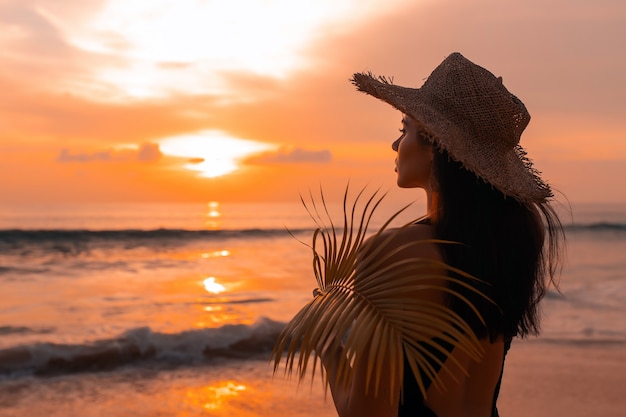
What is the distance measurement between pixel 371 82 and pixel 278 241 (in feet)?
97.6

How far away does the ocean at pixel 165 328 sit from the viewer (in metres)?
7.21

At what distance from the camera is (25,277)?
1736 cm

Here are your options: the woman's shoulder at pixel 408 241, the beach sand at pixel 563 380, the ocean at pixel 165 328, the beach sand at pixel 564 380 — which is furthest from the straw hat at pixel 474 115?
the beach sand at pixel 564 380

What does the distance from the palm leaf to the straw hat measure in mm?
320

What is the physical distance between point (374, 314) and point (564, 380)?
6.96 meters

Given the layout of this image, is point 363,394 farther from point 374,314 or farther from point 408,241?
point 408,241

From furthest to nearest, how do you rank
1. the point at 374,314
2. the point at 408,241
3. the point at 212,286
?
the point at 212,286 < the point at 408,241 < the point at 374,314

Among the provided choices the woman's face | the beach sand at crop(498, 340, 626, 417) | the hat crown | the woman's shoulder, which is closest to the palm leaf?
the woman's shoulder

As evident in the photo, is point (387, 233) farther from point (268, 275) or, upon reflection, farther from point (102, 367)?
point (268, 275)

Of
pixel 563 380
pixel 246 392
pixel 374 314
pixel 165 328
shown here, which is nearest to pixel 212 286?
pixel 165 328

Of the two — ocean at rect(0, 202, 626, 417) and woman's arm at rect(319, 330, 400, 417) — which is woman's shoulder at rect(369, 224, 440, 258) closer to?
woman's arm at rect(319, 330, 400, 417)

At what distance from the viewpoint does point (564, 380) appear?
307 inches

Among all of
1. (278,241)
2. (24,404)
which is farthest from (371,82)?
(278,241)

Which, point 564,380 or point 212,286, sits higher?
point 212,286
